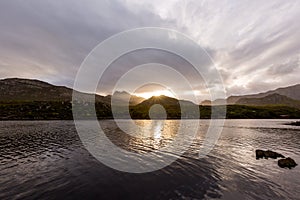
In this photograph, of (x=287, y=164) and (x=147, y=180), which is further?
(x=287, y=164)

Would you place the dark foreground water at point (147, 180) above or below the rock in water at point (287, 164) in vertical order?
below

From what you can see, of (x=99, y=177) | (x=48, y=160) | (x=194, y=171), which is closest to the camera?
(x=99, y=177)

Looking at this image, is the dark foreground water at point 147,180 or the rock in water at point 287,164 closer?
the dark foreground water at point 147,180

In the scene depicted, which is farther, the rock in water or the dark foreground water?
the rock in water

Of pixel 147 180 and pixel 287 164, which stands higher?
pixel 287 164

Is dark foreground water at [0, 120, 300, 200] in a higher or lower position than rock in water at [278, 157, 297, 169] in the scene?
lower

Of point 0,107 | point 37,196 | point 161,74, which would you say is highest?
point 161,74

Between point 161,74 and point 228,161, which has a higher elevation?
point 161,74

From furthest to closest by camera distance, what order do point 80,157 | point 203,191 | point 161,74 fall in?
point 161,74, point 80,157, point 203,191

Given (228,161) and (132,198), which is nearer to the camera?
(132,198)

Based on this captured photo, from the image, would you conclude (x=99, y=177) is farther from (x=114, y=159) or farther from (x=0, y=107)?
(x=0, y=107)

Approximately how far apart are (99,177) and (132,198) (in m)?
8.15

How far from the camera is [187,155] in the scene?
129ft

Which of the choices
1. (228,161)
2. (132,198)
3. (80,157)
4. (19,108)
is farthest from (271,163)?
(19,108)
